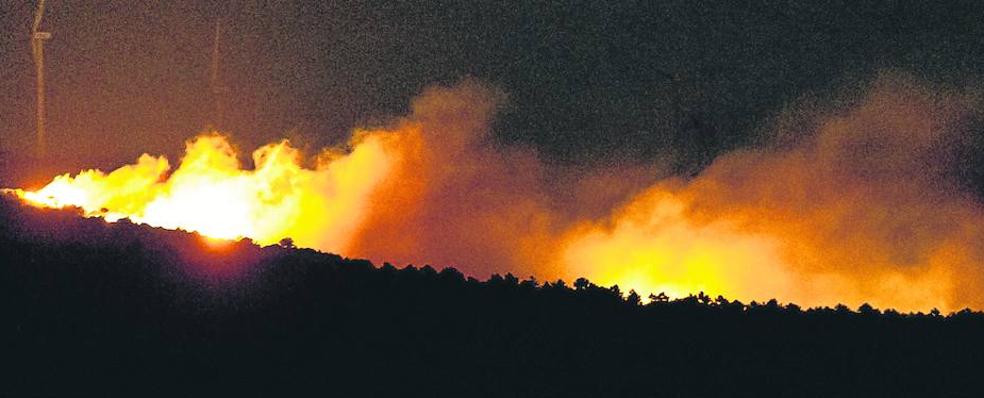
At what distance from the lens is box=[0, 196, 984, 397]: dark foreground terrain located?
465 inches

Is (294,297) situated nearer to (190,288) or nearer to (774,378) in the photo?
(190,288)

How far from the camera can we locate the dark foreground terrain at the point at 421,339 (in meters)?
11.8

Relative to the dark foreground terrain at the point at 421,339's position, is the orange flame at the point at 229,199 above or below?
above

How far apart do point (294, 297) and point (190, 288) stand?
186cm

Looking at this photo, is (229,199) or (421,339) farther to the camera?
(229,199)

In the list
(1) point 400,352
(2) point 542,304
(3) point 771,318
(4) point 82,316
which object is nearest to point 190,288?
(4) point 82,316

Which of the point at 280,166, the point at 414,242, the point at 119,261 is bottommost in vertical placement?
the point at 119,261

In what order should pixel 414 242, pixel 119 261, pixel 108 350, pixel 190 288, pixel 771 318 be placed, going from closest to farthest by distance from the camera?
pixel 108 350 → pixel 771 318 → pixel 190 288 → pixel 119 261 → pixel 414 242

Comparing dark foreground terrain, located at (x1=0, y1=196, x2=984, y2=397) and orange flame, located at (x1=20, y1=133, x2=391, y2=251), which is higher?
orange flame, located at (x1=20, y1=133, x2=391, y2=251)

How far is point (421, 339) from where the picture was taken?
13.0m

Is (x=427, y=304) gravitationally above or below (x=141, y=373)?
above

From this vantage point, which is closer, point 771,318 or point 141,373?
point 141,373

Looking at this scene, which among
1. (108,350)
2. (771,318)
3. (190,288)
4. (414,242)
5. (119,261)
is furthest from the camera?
(414,242)

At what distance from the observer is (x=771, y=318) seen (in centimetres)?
1370
